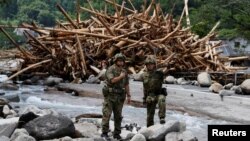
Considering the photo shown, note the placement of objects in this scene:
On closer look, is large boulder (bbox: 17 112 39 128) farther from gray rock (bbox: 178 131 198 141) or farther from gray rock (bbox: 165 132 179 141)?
gray rock (bbox: 178 131 198 141)

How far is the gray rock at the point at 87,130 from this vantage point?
7816 millimetres

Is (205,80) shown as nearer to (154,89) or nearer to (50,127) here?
(154,89)

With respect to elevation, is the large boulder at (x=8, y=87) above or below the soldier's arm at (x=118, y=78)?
below

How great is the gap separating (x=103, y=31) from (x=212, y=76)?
16.8 feet

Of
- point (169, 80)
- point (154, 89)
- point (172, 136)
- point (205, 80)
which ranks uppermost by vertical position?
point (154, 89)

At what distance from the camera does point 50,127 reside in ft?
24.3

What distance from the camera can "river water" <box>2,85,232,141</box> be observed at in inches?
370

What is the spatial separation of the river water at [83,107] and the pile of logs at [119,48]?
6.78 ft

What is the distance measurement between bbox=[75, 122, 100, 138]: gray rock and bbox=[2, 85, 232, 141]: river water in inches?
50.4

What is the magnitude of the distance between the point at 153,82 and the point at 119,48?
11289 millimetres

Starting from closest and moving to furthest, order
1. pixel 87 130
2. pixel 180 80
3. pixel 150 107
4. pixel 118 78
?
pixel 118 78
pixel 150 107
pixel 87 130
pixel 180 80

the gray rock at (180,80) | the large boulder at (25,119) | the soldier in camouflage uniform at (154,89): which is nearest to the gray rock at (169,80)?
the gray rock at (180,80)

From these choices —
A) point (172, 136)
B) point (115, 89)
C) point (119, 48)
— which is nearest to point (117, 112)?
point (115, 89)

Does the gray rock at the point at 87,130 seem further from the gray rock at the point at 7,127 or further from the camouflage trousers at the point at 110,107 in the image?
the gray rock at the point at 7,127
